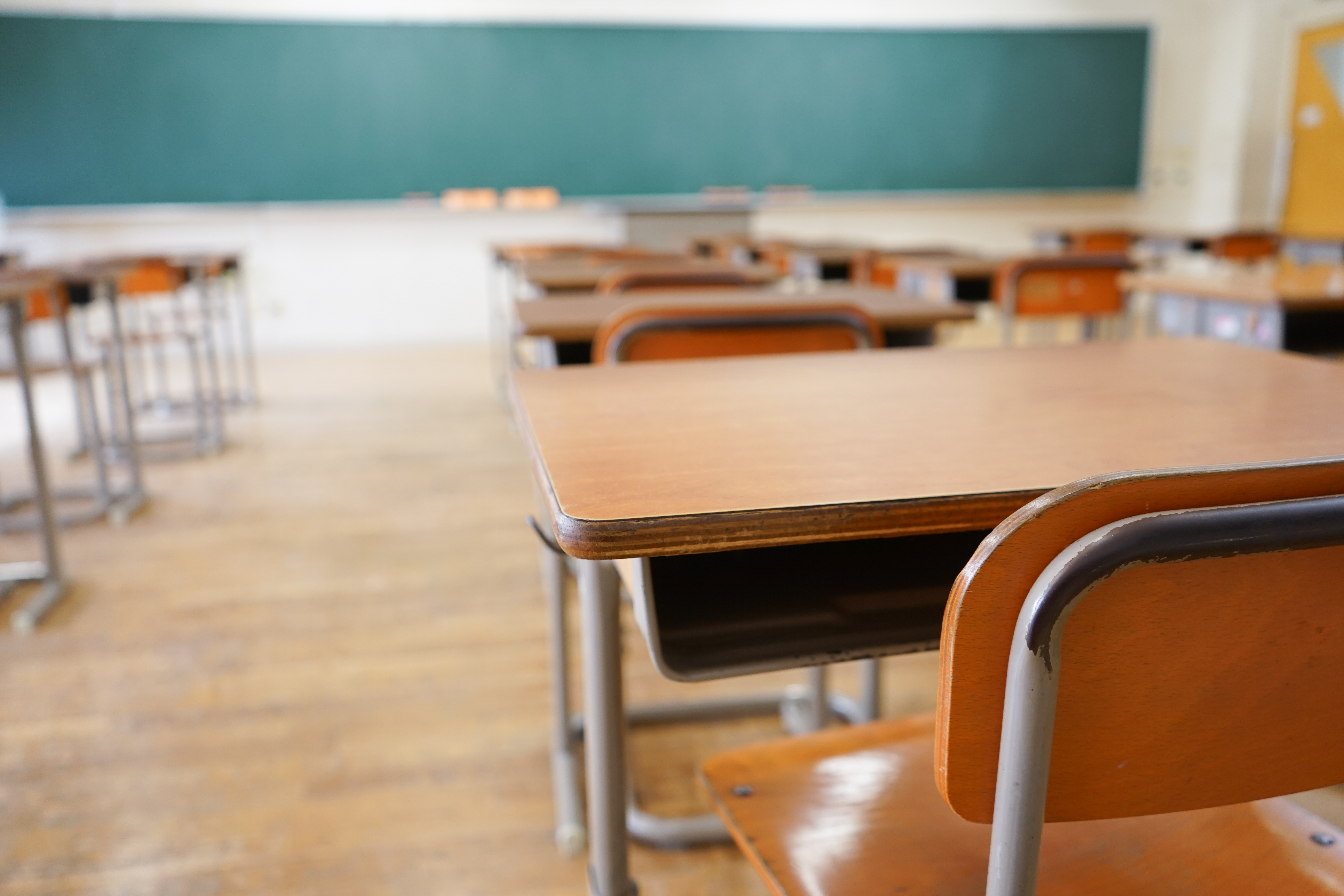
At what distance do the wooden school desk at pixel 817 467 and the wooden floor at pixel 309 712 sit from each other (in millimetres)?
625

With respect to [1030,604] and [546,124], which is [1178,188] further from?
[1030,604]

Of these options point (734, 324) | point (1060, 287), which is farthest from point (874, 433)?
point (1060, 287)

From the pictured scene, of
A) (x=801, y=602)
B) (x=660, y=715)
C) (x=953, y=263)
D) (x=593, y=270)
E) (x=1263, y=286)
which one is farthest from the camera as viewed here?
(x=953, y=263)

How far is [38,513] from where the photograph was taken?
8.64 ft

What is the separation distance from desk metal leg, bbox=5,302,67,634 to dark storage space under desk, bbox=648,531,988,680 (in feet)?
6.80

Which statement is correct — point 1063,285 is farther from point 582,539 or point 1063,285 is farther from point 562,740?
point 582,539

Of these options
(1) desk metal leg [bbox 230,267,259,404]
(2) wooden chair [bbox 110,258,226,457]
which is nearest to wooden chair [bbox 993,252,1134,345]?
(2) wooden chair [bbox 110,258,226,457]

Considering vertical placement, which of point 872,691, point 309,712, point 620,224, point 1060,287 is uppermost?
point 620,224

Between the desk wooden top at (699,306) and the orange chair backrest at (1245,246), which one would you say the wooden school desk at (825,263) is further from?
the orange chair backrest at (1245,246)

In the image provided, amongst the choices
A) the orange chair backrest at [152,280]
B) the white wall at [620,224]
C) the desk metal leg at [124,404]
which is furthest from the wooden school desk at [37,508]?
the white wall at [620,224]

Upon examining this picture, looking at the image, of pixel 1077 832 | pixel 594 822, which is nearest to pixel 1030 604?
pixel 1077 832

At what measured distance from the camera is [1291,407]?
964mm

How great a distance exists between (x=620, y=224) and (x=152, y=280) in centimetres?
335

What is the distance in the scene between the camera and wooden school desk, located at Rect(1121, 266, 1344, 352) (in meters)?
2.14
